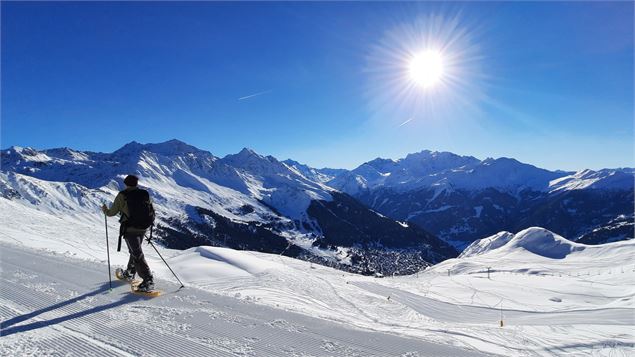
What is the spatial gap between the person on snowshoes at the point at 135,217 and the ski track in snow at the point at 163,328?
25.7 inches

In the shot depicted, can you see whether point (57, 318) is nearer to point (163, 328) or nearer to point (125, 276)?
point (163, 328)

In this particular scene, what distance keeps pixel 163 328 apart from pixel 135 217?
3.69 m

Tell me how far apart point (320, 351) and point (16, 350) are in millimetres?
4768

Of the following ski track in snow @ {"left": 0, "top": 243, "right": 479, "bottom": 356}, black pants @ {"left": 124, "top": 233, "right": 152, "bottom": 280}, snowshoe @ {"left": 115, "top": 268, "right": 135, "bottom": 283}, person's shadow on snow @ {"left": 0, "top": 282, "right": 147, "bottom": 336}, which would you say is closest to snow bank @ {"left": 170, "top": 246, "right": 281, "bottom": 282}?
snowshoe @ {"left": 115, "top": 268, "right": 135, "bottom": 283}

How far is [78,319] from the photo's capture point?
8.12m

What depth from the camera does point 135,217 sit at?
10.5m

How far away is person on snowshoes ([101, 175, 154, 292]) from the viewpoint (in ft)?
34.2

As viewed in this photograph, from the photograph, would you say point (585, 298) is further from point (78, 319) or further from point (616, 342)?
point (78, 319)

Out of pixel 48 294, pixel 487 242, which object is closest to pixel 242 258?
pixel 48 294

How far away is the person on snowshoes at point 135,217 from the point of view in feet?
34.2

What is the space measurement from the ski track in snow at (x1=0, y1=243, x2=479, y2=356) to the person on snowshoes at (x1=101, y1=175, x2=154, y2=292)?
652 millimetres

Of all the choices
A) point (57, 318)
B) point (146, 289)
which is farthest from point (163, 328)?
point (146, 289)

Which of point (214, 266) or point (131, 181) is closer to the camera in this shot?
point (131, 181)

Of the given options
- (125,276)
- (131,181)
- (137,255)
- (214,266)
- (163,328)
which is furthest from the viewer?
(214,266)
